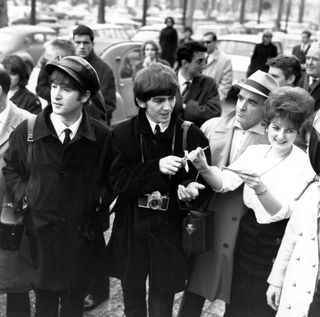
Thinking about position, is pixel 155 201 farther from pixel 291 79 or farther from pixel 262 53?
pixel 262 53

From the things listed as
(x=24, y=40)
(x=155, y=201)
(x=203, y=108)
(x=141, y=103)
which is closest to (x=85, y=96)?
(x=141, y=103)

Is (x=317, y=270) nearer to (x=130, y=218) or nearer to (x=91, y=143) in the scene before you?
(x=130, y=218)

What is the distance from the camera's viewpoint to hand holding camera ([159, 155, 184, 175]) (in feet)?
8.60

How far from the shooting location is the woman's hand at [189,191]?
265 centimetres

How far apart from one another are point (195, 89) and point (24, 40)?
8.14 m

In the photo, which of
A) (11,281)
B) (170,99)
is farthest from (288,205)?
(11,281)

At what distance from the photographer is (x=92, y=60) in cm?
536

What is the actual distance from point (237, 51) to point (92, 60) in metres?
9.82

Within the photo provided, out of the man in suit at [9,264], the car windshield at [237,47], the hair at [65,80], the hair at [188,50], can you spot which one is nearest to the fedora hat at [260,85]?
the hair at [65,80]

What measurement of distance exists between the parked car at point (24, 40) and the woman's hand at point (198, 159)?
29.6 feet

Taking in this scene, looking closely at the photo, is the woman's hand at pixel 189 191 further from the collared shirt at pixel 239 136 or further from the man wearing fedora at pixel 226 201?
the collared shirt at pixel 239 136

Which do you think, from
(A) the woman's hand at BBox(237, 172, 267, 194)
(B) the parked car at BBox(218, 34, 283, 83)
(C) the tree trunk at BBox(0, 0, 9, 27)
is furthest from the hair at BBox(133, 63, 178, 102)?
(C) the tree trunk at BBox(0, 0, 9, 27)

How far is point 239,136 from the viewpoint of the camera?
3107 mm

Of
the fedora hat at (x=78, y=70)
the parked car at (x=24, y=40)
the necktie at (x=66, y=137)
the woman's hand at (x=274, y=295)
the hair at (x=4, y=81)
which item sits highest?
the fedora hat at (x=78, y=70)
